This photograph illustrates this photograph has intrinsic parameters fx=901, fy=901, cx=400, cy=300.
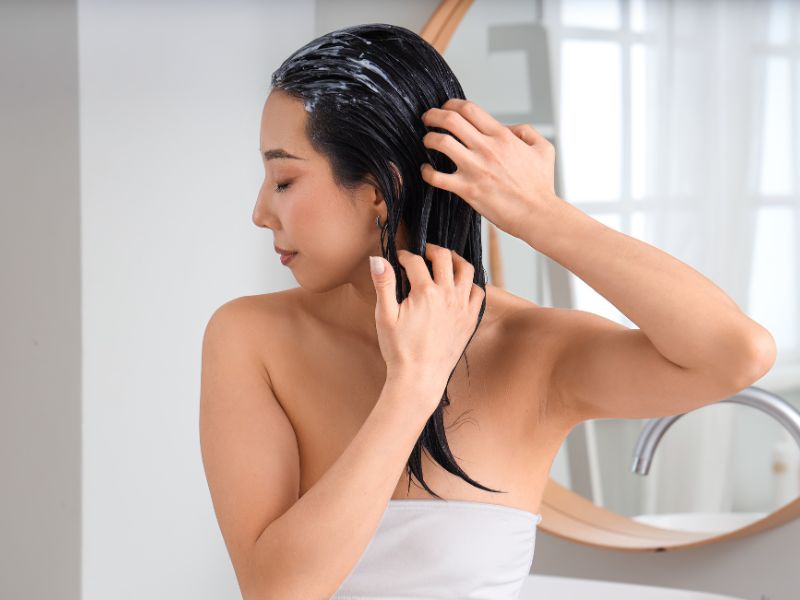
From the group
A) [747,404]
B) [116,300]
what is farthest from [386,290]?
[116,300]

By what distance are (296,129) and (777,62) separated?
830mm

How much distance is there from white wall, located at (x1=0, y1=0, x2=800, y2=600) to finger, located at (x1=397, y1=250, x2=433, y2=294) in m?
0.80

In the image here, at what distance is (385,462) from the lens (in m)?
0.67

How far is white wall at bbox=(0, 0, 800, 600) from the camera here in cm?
134

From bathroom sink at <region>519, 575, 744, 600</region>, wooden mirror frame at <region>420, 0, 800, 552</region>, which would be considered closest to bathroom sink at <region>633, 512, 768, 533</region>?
wooden mirror frame at <region>420, 0, 800, 552</region>

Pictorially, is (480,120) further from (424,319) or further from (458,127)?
(424,319)

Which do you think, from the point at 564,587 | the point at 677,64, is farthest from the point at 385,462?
the point at 677,64

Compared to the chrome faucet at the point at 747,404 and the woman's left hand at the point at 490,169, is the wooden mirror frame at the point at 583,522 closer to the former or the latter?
the chrome faucet at the point at 747,404

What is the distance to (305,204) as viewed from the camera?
28.4 inches

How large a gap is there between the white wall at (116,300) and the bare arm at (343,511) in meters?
0.79

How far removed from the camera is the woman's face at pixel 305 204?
28.3 inches

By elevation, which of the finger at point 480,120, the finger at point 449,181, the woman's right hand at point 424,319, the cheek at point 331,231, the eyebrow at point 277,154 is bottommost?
the woman's right hand at point 424,319

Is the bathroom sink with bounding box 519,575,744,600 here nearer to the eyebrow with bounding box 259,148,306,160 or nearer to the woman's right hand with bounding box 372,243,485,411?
the woman's right hand with bounding box 372,243,485,411

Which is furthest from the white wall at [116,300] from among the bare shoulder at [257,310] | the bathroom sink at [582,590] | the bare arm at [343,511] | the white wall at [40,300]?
the bare arm at [343,511]
